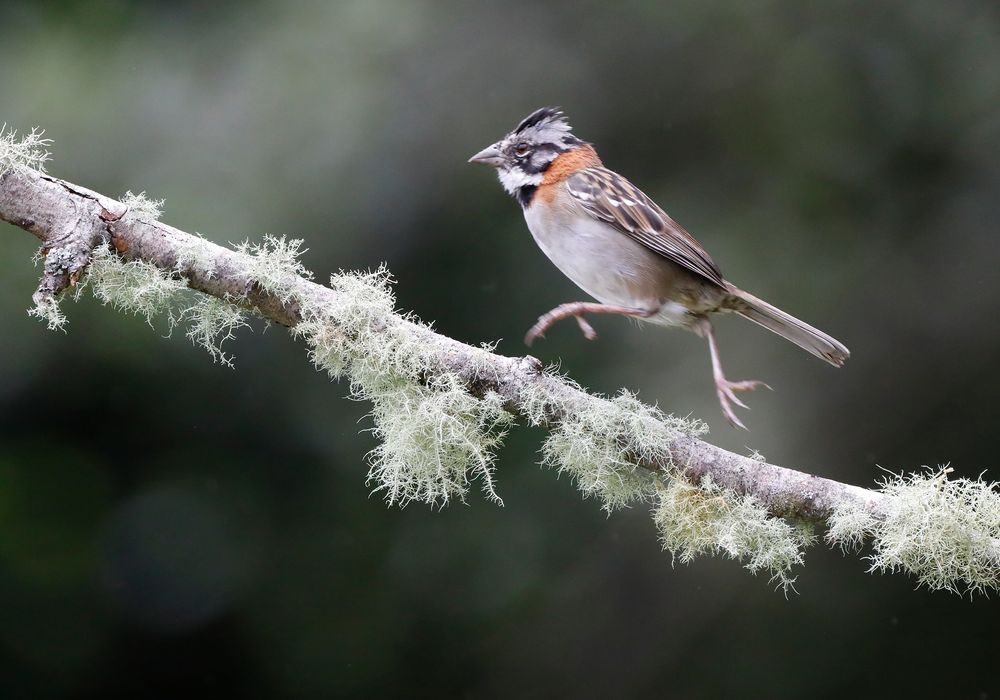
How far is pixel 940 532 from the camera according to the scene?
2.16 metres

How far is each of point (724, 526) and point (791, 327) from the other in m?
1.11

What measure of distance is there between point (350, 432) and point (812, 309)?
2079 millimetres

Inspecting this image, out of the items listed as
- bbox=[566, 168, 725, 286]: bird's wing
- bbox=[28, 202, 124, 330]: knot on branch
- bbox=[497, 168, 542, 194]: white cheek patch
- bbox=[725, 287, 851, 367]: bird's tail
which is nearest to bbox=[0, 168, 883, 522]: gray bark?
bbox=[28, 202, 124, 330]: knot on branch

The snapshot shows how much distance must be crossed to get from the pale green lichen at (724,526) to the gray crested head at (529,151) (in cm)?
142

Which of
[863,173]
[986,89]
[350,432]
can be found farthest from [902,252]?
[350,432]

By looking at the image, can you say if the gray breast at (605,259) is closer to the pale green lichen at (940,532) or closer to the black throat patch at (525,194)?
the black throat patch at (525,194)

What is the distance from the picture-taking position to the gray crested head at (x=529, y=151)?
3.44m

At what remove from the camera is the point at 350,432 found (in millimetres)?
4348

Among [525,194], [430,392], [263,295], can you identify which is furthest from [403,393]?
[525,194]

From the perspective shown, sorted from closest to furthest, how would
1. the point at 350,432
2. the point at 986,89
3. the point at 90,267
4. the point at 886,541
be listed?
the point at 886,541 → the point at 90,267 → the point at 350,432 → the point at 986,89

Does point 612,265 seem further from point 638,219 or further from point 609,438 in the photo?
point 609,438

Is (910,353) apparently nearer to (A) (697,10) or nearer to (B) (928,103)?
(B) (928,103)

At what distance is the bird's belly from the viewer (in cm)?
328

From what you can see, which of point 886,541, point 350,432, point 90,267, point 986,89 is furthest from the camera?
point 986,89
